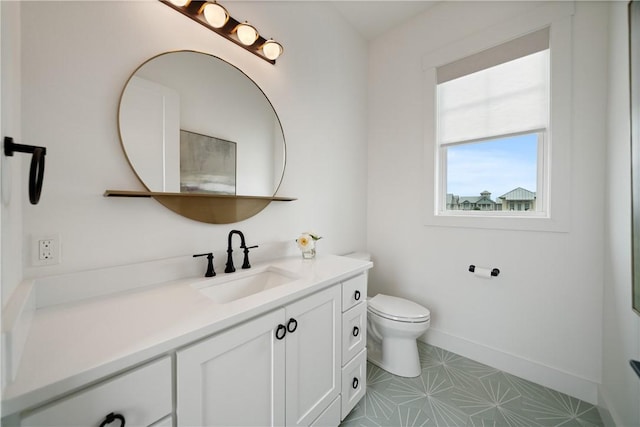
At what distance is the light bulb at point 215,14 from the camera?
1233mm

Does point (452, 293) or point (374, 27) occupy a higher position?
point (374, 27)

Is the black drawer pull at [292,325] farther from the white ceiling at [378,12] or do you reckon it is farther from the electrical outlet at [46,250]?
the white ceiling at [378,12]

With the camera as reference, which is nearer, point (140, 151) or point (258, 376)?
point (258, 376)

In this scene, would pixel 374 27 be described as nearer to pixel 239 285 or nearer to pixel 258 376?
pixel 239 285

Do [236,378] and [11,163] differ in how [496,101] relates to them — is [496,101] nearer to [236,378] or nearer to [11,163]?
[236,378]

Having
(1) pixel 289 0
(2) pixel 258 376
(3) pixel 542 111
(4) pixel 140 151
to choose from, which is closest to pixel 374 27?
(1) pixel 289 0

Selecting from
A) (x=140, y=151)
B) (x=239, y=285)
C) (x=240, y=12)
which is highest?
(x=240, y=12)

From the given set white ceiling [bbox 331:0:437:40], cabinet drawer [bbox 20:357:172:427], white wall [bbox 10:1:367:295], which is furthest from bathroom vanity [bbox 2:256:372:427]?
white ceiling [bbox 331:0:437:40]

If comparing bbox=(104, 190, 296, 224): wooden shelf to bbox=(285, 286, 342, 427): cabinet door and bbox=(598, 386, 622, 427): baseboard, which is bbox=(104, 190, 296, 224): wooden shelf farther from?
bbox=(598, 386, 622, 427): baseboard

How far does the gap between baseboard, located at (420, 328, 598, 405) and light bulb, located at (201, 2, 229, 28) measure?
2656mm

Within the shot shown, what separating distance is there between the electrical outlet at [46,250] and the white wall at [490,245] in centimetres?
218

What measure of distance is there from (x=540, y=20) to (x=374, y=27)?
126cm

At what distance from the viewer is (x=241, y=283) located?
129cm

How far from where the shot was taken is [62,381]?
493 mm
